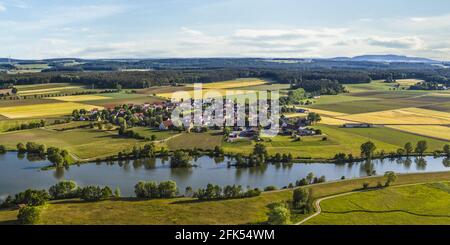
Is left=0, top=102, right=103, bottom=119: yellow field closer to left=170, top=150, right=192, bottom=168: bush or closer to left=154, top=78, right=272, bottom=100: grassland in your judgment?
left=154, top=78, right=272, bottom=100: grassland

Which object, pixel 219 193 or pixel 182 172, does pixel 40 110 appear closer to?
pixel 182 172

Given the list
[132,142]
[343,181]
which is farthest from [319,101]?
[343,181]

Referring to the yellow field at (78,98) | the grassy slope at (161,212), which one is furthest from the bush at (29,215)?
the yellow field at (78,98)

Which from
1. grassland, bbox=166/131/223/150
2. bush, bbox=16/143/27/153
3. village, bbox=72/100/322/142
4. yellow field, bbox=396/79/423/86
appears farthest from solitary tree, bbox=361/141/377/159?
yellow field, bbox=396/79/423/86

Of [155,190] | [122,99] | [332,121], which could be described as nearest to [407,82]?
[332,121]
